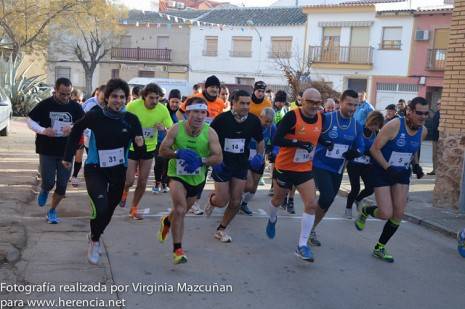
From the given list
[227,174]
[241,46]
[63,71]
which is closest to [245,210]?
[227,174]

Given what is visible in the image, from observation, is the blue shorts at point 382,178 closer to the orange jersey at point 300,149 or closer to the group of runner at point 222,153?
the group of runner at point 222,153

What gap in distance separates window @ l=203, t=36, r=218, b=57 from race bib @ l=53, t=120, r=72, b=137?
3641 cm

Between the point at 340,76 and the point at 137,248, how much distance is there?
32301 mm

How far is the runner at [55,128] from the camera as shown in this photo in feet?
23.1

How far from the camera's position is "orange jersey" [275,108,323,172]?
20.8 feet

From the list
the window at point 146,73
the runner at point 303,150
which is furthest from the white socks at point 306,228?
the window at point 146,73

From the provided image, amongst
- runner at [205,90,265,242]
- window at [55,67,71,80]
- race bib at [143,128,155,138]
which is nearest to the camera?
runner at [205,90,265,242]

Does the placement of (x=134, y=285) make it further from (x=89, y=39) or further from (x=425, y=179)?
(x=89, y=39)

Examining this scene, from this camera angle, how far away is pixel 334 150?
6.56 m

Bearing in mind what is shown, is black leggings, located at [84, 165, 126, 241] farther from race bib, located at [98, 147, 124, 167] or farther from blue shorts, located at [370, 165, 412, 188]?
blue shorts, located at [370, 165, 412, 188]

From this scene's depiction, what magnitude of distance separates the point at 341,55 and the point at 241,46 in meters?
8.33

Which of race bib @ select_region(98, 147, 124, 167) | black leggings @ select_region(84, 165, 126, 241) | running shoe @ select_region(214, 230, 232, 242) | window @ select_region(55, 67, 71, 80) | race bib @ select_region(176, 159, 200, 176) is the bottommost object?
running shoe @ select_region(214, 230, 232, 242)

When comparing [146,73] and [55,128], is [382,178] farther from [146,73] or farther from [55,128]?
[146,73]

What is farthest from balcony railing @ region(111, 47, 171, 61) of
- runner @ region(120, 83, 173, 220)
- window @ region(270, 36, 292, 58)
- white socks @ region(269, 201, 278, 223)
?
white socks @ region(269, 201, 278, 223)
